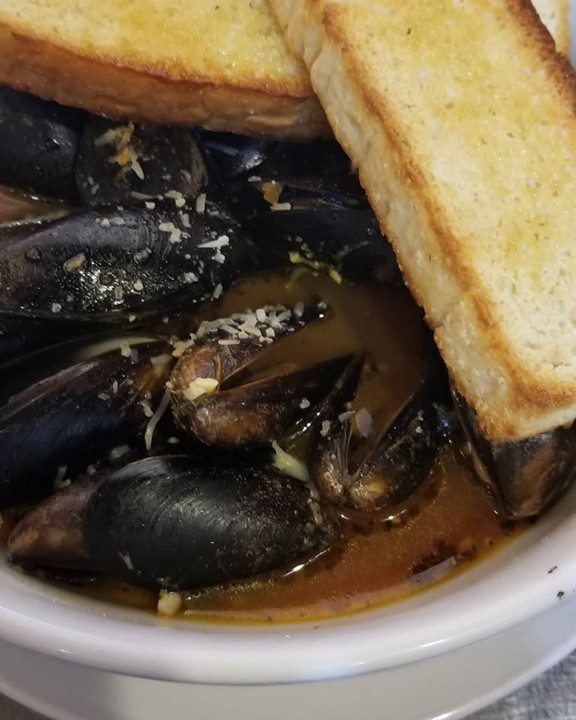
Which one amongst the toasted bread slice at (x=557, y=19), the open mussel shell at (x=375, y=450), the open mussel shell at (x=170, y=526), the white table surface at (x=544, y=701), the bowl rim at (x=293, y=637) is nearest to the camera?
the bowl rim at (x=293, y=637)

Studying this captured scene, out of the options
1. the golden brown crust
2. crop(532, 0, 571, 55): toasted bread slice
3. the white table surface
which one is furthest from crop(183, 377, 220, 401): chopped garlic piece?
crop(532, 0, 571, 55): toasted bread slice

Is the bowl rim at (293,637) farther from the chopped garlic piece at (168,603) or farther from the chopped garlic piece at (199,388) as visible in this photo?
the chopped garlic piece at (199,388)

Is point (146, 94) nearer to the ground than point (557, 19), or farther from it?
nearer to the ground

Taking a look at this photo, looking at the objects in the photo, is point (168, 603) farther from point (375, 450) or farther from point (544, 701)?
point (544, 701)

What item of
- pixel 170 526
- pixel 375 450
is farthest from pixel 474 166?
pixel 170 526

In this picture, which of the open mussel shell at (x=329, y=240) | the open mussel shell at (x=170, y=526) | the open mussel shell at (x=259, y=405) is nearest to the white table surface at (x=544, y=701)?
the open mussel shell at (x=170, y=526)

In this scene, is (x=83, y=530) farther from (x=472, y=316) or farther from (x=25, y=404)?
(x=472, y=316)
